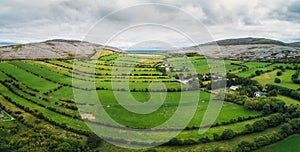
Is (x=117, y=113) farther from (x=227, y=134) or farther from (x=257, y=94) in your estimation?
(x=257, y=94)

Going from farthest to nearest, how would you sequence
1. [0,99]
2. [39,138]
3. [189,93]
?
1. [189,93]
2. [0,99]
3. [39,138]

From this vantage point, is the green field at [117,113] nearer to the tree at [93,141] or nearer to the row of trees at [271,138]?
the tree at [93,141]

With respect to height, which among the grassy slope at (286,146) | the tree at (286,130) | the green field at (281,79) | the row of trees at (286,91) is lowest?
the grassy slope at (286,146)

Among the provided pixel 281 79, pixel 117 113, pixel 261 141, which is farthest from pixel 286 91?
pixel 117 113

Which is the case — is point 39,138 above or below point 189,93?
below

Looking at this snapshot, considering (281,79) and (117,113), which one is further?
(281,79)

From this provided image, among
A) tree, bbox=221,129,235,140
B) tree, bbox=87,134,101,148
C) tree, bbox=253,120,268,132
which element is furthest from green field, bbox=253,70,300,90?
tree, bbox=87,134,101,148

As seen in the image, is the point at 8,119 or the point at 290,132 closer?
the point at 290,132

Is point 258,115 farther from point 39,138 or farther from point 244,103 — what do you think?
point 39,138

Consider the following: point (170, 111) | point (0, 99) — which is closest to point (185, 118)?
point (170, 111)

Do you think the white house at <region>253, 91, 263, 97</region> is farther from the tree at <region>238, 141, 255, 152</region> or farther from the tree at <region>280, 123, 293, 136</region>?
the tree at <region>238, 141, 255, 152</region>

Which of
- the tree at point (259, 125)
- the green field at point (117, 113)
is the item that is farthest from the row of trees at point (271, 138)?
the tree at point (259, 125)
